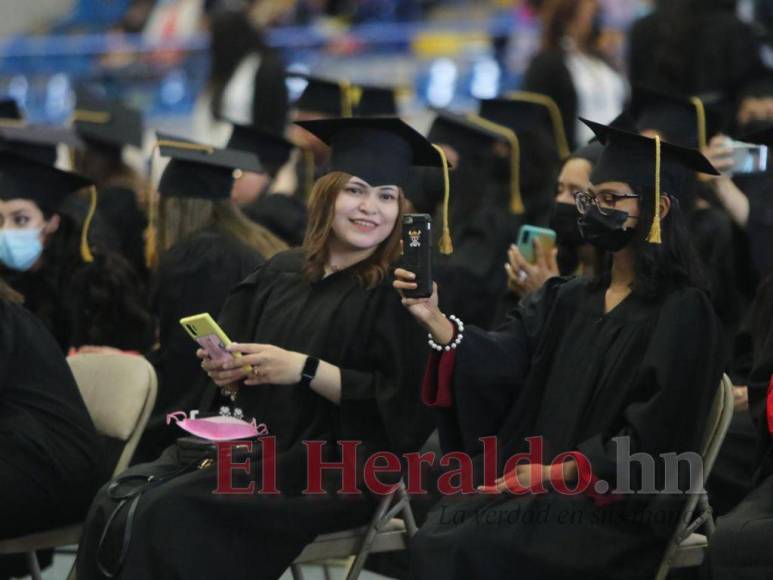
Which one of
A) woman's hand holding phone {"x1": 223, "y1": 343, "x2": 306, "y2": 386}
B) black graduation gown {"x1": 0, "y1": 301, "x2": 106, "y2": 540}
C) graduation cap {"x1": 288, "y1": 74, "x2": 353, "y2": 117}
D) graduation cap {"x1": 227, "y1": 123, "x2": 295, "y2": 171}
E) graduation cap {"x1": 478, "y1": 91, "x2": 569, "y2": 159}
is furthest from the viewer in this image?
graduation cap {"x1": 288, "y1": 74, "x2": 353, "y2": 117}

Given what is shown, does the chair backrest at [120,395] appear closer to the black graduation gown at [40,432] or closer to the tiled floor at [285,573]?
the black graduation gown at [40,432]

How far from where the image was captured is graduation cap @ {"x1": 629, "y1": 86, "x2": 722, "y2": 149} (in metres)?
6.20

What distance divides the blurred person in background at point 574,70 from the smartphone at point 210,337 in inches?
170

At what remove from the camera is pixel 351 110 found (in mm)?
8156

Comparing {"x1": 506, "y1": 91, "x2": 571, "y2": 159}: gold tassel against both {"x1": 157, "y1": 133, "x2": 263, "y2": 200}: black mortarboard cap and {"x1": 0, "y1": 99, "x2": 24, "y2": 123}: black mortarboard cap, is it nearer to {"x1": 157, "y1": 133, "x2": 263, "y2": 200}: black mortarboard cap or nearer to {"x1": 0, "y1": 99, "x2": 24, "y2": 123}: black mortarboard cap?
{"x1": 157, "y1": 133, "x2": 263, "y2": 200}: black mortarboard cap

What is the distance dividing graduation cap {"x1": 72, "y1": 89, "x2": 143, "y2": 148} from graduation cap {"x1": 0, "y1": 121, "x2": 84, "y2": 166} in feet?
2.18

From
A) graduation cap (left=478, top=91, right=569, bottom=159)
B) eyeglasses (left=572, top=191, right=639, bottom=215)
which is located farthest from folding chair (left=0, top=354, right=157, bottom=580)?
graduation cap (left=478, top=91, right=569, bottom=159)

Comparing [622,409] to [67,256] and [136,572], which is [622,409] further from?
[67,256]

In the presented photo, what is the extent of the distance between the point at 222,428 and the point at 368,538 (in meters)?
0.58

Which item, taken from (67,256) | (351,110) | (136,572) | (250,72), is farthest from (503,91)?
(136,572)

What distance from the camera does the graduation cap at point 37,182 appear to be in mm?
6238

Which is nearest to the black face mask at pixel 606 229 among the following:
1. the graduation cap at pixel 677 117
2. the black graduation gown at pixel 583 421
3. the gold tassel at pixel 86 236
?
the black graduation gown at pixel 583 421

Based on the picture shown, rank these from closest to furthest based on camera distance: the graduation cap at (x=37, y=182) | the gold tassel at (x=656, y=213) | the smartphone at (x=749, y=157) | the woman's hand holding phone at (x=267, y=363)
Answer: the gold tassel at (x=656, y=213)
the woman's hand holding phone at (x=267, y=363)
the smartphone at (x=749, y=157)
the graduation cap at (x=37, y=182)

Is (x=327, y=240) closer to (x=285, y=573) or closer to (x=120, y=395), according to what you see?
(x=120, y=395)
